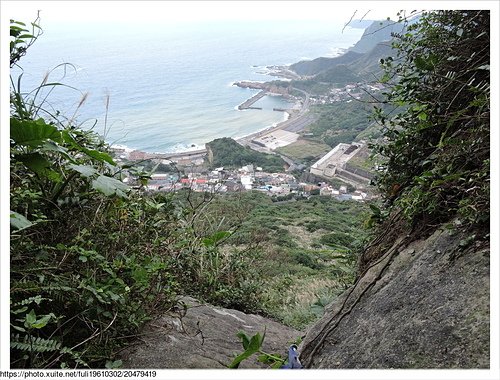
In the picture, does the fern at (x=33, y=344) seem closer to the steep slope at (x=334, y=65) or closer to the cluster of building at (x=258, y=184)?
the cluster of building at (x=258, y=184)

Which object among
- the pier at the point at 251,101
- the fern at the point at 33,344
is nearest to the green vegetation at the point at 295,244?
the pier at the point at 251,101

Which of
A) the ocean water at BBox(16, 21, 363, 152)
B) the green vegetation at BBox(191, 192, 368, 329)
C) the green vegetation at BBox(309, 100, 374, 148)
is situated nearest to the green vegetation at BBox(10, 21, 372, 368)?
the ocean water at BBox(16, 21, 363, 152)

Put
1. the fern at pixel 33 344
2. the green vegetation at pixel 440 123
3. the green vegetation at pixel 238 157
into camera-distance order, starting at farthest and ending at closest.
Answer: the green vegetation at pixel 238 157 → the green vegetation at pixel 440 123 → the fern at pixel 33 344

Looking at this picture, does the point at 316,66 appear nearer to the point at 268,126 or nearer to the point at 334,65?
the point at 334,65

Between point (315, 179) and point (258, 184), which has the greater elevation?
point (258, 184)

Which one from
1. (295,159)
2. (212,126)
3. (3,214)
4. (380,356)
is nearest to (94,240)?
→ (3,214)

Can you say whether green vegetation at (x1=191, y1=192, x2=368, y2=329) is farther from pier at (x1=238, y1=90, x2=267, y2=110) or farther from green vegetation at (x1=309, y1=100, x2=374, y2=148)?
green vegetation at (x1=309, y1=100, x2=374, y2=148)

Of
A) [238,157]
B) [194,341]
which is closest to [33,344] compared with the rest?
[194,341]
